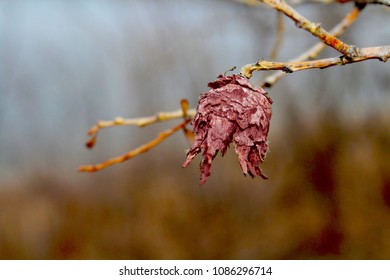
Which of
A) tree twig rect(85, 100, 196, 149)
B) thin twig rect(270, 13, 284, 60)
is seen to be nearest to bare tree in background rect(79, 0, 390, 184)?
tree twig rect(85, 100, 196, 149)

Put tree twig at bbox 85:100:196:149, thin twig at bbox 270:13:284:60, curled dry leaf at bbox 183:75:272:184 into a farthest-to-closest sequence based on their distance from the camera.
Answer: thin twig at bbox 270:13:284:60, tree twig at bbox 85:100:196:149, curled dry leaf at bbox 183:75:272:184

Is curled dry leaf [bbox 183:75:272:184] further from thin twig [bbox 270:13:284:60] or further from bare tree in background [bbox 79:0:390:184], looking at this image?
thin twig [bbox 270:13:284:60]

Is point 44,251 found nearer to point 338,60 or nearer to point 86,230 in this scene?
point 86,230

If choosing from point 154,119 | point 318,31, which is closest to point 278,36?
point 154,119

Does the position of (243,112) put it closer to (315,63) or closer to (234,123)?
(234,123)

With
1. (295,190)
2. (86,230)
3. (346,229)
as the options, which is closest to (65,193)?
(86,230)

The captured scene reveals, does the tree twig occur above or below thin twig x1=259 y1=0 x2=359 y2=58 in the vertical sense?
below
